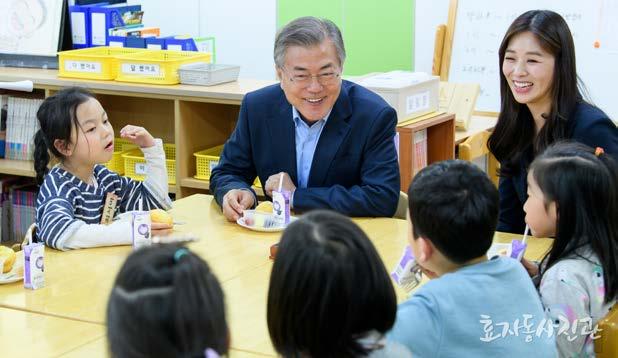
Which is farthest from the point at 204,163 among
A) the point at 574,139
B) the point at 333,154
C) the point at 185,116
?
the point at 574,139

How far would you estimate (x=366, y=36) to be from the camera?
21.6ft

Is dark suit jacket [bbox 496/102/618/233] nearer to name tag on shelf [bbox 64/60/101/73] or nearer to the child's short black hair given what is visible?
the child's short black hair

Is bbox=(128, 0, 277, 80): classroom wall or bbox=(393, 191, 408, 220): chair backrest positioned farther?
bbox=(128, 0, 277, 80): classroom wall

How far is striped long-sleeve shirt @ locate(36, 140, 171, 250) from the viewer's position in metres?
2.71

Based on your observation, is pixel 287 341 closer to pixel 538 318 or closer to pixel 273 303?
pixel 273 303

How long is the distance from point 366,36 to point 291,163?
3.48 meters

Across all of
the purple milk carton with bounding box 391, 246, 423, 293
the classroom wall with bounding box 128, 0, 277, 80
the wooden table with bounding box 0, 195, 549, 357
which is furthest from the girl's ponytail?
the classroom wall with bounding box 128, 0, 277, 80

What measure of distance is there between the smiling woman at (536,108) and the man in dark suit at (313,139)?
0.40m

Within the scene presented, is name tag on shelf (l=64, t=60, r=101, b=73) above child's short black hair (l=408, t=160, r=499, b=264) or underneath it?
above

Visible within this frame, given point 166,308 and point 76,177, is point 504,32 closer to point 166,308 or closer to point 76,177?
point 76,177

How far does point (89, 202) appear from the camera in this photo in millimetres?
2963

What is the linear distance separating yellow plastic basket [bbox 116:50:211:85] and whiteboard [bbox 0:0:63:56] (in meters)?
0.64

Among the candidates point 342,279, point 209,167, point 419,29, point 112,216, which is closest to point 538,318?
point 342,279

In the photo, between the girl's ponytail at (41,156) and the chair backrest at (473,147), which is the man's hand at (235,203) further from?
the chair backrest at (473,147)
